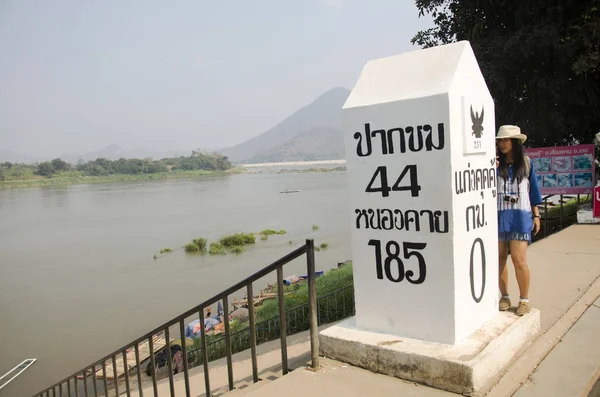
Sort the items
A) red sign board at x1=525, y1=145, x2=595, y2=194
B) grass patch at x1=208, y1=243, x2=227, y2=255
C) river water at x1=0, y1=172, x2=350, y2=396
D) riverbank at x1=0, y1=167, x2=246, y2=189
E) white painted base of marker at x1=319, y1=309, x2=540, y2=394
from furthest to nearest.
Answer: riverbank at x1=0, y1=167, x2=246, y2=189, grass patch at x1=208, y1=243, x2=227, y2=255, river water at x1=0, y1=172, x2=350, y2=396, red sign board at x1=525, y1=145, x2=595, y2=194, white painted base of marker at x1=319, y1=309, x2=540, y2=394

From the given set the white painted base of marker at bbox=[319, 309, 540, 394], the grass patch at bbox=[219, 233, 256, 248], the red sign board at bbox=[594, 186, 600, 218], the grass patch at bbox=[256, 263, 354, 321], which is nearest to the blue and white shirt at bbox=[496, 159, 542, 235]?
the white painted base of marker at bbox=[319, 309, 540, 394]

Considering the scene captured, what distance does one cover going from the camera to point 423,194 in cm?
297

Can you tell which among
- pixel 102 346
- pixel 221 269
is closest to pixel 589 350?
pixel 102 346

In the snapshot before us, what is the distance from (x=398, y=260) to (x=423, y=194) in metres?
0.47

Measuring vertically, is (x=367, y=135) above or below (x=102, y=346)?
above

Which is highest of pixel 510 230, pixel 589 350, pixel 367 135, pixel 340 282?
pixel 367 135

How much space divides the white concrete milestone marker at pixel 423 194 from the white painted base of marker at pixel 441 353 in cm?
8

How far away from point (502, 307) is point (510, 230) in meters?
0.61

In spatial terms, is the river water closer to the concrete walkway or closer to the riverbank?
the concrete walkway

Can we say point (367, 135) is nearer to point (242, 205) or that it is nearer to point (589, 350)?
point (589, 350)

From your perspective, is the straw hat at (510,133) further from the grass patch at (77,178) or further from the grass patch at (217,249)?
the grass patch at (77,178)

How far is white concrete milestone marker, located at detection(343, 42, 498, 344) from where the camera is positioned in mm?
2910

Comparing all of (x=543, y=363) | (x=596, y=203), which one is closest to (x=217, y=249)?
(x=596, y=203)

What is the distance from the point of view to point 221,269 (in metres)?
23.3
